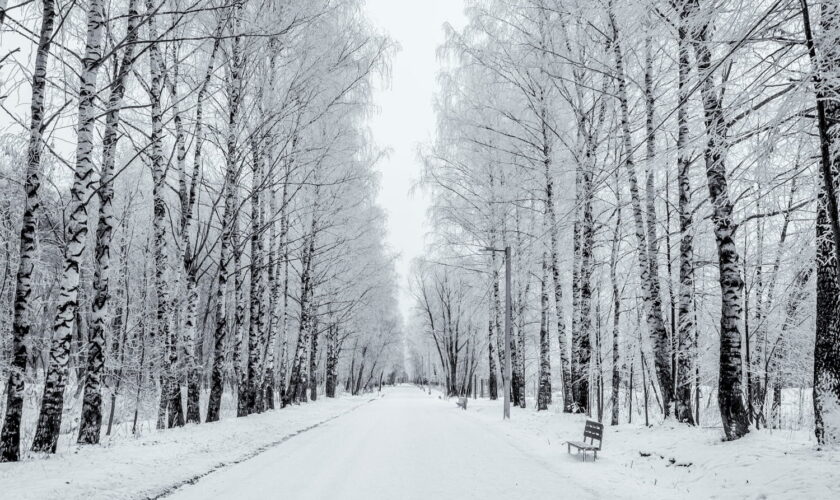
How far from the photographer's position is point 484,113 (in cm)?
1834

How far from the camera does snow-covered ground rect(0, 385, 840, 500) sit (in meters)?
5.60

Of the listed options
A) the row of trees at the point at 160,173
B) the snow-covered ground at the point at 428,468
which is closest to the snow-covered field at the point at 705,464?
the snow-covered ground at the point at 428,468

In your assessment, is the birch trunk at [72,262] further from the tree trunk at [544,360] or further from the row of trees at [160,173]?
the tree trunk at [544,360]

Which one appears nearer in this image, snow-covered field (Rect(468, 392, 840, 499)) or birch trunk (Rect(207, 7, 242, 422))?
snow-covered field (Rect(468, 392, 840, 499))

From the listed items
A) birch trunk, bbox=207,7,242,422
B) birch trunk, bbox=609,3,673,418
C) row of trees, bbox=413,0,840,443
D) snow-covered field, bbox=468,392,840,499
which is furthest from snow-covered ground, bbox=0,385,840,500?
birch trunk, bbox=207,7,242,422

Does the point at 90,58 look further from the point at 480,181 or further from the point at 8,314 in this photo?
the point at 480,181

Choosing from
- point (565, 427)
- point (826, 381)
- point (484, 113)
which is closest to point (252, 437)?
point (565, 427)

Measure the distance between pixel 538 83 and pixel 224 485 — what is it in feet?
42.2

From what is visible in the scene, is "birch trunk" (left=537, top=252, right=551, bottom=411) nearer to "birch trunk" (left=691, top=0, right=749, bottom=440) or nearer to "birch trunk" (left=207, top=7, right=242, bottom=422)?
"birch trunk" (left=691, top=0, right=749, bottom=440)

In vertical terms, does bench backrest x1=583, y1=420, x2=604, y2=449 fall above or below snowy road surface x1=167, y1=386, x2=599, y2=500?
above

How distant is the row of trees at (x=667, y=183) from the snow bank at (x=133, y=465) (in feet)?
21.6

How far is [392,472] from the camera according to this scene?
24.1 feet

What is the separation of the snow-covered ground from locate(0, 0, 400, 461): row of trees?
1.34 metres

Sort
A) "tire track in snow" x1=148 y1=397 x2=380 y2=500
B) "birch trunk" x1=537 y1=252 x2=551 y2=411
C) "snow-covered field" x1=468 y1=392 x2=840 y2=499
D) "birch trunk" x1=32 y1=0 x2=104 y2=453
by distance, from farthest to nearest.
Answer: "birch trunk" x1=537 y1=252 x2=551 y2=411 < "birch trunk" x1=32 y1=0 x2=104 y2=453 < "tire track in snow" x1=148 y1=397 x2=380 y2=500 < "snow-covered field" x1=468 y1=392 x2=840 y2=499
